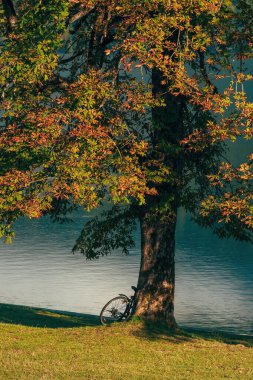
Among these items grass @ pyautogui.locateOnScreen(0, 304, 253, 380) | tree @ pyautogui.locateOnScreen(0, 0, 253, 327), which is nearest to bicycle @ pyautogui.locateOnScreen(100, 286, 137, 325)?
grass @ pyautogui.locateOnScreen(0, 304, 253, 380)

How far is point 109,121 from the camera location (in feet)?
63.9

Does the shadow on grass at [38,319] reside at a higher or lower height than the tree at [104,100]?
lower

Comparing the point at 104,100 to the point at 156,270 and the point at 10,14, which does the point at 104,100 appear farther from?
the point at 156,270

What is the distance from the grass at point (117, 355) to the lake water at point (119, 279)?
16249 millimetres

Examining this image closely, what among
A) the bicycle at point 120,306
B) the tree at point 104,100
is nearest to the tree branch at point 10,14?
the tree at point 104,100

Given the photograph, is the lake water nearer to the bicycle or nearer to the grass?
the bicycle

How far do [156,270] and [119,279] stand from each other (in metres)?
34.5

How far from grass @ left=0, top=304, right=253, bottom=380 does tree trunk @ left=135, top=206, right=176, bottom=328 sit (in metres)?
0.59

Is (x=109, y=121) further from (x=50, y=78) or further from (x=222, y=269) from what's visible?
(x=222, y=269)

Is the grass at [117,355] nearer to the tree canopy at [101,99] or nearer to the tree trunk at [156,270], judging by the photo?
the tree trunk at [156,270]

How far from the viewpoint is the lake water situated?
144ft

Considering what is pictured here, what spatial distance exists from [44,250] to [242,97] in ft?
194

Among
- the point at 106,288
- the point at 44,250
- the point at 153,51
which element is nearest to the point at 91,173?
the point at 153,51

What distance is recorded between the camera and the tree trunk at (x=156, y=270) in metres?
22.7
